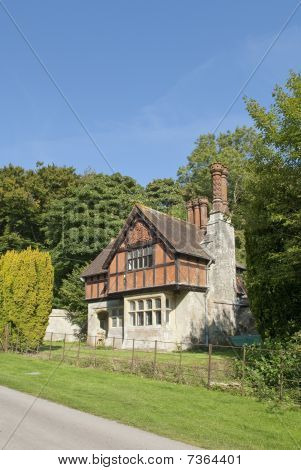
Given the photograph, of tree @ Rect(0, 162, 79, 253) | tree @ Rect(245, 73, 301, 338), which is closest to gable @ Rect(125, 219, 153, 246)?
tree @ Rect(245, 73, 301, 338)

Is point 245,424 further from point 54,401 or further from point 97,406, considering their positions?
point 54,401

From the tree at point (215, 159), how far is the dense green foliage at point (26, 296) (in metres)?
27.3

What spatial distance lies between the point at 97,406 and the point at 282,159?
9.45 m

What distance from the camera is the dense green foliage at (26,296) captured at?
74.4 ft

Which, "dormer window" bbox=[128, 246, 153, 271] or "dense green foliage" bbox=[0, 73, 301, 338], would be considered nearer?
"dense green foliage" bbox=[0, 73, 301, 338]

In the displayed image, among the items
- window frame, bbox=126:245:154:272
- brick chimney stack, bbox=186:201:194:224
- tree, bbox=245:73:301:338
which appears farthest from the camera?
brick chimney stack, bbox=186:201:194:224

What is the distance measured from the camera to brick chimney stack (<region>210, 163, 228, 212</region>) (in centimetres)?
2855

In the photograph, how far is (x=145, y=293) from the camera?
26.9 meters

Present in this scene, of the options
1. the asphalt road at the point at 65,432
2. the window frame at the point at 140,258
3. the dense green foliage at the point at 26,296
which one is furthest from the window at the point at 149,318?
the asphalt road at the point at 65,432

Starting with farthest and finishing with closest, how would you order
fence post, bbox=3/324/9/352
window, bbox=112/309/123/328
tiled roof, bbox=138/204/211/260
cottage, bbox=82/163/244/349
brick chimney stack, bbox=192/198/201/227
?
1. brick chimney stack, bbox=192/198/201/227
2. window, bbox=112/309/123/328
3. tiled roof, bbox=138/204/211/260
4. cottage, bbox=82/163/244/349
5. fence post, bbox=3/324/9/352

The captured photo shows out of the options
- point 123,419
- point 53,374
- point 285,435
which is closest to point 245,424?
point 285,435

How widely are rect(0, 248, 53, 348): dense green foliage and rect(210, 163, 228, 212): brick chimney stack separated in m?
11.3

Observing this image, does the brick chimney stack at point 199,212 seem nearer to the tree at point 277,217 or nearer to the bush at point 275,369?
the tree at point 277,217

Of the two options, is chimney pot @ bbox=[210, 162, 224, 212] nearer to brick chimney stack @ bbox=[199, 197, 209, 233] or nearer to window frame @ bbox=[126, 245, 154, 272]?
brick chimney stack @ bbox=[199, 197, 209, 233]
